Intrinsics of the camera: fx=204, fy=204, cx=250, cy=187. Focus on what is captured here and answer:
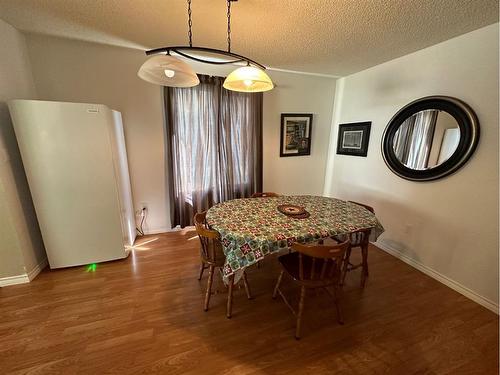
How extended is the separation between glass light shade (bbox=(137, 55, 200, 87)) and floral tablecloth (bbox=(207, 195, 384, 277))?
1.14 m

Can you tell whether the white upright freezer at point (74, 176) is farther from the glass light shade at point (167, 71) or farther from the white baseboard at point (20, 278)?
the glass light shade at point (167, 71)

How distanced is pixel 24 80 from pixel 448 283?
4900 millimetres

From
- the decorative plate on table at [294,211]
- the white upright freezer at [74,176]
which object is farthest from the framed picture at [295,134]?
the white upright freezer at [74,176]

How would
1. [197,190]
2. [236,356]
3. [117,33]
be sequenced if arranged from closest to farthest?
1. [236,356]
2. [117,33]
3. [197,190]

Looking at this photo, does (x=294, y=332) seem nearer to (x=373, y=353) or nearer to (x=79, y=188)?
(x=373, y=353)

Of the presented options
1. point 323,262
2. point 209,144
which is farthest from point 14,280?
point 323,262

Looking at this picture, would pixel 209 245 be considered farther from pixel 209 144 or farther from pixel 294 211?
pixel 209 144

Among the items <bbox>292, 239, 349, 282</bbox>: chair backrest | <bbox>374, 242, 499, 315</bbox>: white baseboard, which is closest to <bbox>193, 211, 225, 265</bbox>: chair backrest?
<bbox>292, 239, 349, 282</bbox>: chair backrest

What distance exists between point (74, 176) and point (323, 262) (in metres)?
2.45

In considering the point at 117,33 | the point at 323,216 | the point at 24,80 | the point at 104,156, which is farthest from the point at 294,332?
the point at 24,80

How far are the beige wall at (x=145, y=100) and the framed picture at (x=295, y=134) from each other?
11 cm

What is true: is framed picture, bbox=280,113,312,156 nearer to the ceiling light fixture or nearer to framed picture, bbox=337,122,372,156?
framed picture, bbox=337,122,372,156

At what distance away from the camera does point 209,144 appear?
115 inches

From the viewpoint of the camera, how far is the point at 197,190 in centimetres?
301
